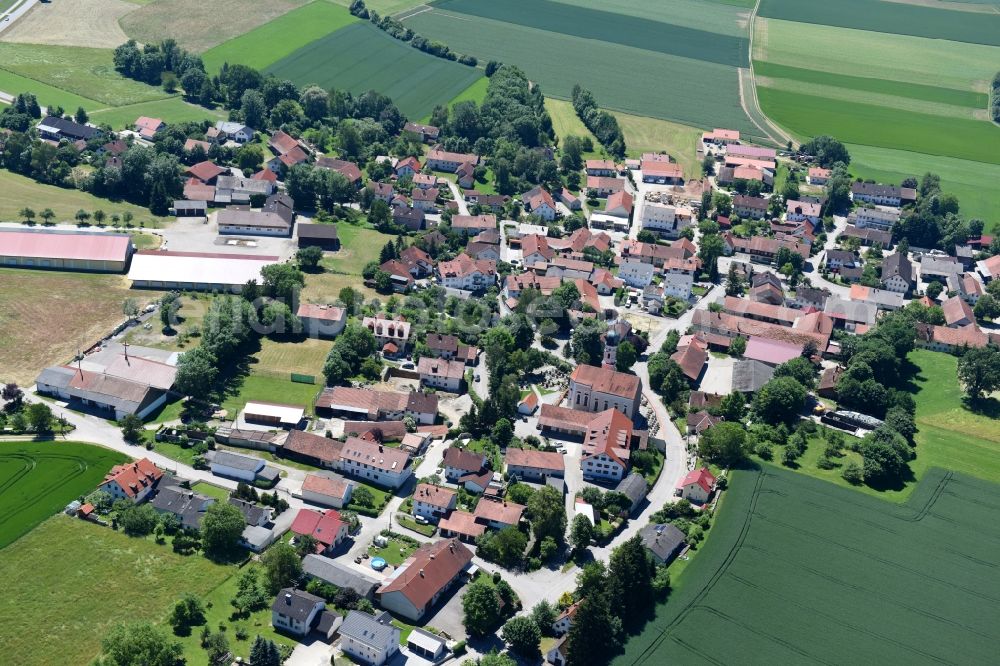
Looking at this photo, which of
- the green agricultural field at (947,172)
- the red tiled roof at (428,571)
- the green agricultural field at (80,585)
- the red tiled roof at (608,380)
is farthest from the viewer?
the green agricultural field at (947,172)

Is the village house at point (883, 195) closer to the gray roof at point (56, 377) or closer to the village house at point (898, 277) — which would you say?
the village house at point (898, 277)

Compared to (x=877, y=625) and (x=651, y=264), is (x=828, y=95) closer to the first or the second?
(x=651, y=264)

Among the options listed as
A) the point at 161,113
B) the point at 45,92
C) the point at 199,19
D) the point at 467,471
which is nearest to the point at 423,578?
the point at 467,471

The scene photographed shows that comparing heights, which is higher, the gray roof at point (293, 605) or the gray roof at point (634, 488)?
the gray roof at point (634, 488)

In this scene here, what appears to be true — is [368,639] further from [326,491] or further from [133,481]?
[133,481]

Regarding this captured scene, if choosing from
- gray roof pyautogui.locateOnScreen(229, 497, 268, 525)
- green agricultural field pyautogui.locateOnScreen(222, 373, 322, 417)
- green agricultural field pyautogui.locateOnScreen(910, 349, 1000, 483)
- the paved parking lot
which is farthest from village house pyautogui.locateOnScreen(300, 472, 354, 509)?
green agricultural field pyautogui.locateOnScreen(910, 349, 1000, 483)

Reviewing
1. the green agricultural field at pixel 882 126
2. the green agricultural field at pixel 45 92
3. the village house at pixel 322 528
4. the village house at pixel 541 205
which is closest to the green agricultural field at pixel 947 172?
the green agricultural field at pixel 882 126

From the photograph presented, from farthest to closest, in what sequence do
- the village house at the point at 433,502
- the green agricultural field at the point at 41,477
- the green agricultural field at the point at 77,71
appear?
the green agricultural field at the point at 77,71 < the village house at the point at 433,502 < the green agricultural field at the point at 41,477

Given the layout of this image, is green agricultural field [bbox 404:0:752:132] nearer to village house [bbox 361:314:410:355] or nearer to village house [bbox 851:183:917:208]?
village house [bbox 851:183:917:208]

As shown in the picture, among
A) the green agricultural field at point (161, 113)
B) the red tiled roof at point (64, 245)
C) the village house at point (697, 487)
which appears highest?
the green agricultural field at point (161, 113)
